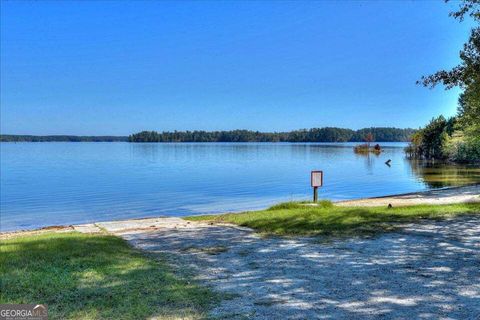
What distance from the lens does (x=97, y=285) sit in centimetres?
544

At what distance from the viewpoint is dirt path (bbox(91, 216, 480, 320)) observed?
185 inches

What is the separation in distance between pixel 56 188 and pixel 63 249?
31.2m

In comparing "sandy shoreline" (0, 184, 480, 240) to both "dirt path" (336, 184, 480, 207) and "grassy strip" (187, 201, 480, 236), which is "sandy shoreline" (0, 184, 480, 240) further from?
"grassy strip" (187, 201, 480, 236)

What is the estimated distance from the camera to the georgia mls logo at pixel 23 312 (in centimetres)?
423

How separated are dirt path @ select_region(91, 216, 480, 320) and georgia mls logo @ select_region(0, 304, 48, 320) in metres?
1.80

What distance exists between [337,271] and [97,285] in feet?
11.4

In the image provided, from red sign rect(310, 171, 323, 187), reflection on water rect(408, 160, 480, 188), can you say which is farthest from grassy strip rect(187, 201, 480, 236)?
reflection on water rect(408, 160, 480, 188)

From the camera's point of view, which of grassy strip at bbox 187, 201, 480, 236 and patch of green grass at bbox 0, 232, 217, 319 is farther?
grassy strip at bbox 187, 201, 480, 236

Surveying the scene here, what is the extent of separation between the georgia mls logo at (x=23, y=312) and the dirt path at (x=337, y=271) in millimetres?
1805

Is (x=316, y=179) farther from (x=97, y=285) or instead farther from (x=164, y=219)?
(x=97, y=285)

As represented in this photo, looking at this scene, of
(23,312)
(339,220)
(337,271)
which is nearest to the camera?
(23,312)

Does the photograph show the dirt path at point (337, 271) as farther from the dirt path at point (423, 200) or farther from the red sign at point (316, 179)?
the dirt path at point (423, 200)

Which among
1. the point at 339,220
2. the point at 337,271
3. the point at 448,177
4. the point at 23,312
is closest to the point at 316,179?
the point at 339,220

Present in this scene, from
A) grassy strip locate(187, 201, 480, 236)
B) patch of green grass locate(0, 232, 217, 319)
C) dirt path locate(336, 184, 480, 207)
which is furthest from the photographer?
dirt path locate(336, 184, 480, 207)
